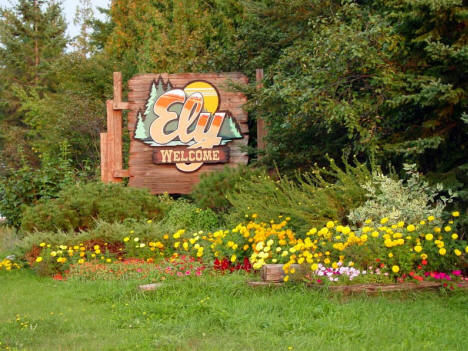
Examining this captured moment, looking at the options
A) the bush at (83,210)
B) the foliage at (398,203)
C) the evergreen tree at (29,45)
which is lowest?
the bush at (83,210)

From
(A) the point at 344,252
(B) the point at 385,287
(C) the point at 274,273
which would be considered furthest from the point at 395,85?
(C) the point at 274,273

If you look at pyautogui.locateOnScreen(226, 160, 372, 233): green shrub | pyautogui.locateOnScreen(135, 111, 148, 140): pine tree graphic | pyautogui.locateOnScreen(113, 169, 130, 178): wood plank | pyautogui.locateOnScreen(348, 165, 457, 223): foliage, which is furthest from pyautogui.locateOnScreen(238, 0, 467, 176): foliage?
pyautogui.locateOnScreen(113, 169, 130, 178): wood plank

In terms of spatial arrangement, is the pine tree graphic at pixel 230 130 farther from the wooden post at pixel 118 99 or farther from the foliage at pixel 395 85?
the foliage at pixel 395 85

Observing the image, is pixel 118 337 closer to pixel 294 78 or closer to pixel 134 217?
pixel 134 217

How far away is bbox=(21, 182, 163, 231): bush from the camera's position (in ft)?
30.8

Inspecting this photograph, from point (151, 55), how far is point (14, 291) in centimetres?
1080

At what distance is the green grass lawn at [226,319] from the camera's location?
4.57 m

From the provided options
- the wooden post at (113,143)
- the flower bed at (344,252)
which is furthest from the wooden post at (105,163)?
the flower bed at (344,252)

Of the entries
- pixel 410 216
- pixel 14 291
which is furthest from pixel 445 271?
pixel 14 291

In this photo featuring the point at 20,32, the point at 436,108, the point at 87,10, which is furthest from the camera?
the point at 20,32

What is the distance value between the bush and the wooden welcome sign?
231 cm

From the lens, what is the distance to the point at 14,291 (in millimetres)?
6734

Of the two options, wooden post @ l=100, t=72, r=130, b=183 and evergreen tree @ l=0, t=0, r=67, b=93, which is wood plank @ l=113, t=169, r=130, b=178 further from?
evergreen tree @ l=0, t=0, r=67, b=93

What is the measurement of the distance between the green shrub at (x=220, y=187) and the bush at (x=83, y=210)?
1.19 meters
